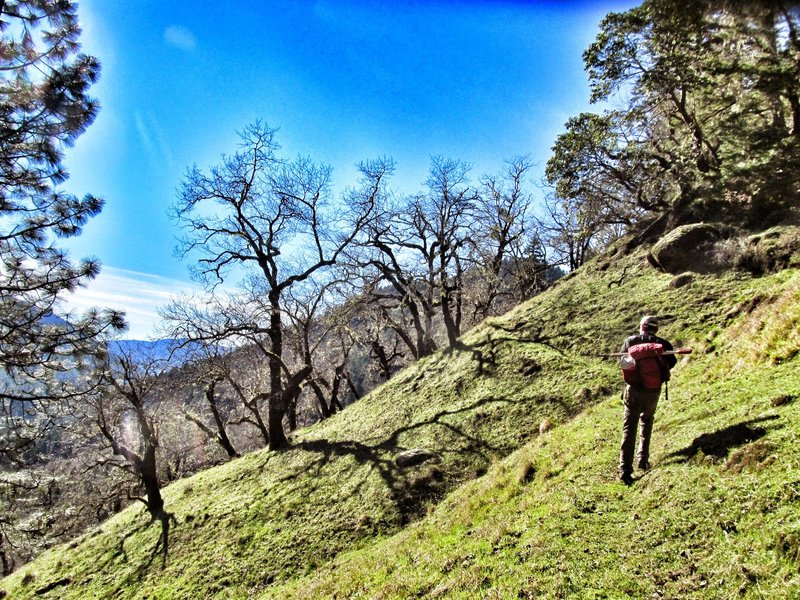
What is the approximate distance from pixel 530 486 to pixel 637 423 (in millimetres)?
2322

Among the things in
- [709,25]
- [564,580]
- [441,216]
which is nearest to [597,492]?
[564,580]

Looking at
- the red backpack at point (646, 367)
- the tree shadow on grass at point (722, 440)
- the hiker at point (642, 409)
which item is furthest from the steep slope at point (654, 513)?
the red backpack at point (646, 367)

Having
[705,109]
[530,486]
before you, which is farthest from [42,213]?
[705,109]

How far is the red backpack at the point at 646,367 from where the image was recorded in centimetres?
577

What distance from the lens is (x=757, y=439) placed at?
4.89m

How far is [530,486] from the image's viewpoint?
23.6 ft

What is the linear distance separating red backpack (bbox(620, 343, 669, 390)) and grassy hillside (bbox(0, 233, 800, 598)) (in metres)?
1.01

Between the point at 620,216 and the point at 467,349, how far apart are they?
11181mm

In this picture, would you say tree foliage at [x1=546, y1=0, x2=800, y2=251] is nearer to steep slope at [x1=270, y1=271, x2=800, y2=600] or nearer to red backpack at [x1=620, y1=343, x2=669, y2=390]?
steep slope at [x1=270, y1=271, x2=800, y2=600]

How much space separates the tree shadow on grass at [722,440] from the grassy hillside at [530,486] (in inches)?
1.2

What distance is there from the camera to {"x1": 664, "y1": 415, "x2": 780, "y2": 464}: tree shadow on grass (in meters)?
5.02

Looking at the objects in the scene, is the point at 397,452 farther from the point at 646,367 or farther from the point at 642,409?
the point at 646,367

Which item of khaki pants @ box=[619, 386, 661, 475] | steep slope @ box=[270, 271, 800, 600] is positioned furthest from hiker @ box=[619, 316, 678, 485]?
steep slope @ box=[270, 271, 800, 600]

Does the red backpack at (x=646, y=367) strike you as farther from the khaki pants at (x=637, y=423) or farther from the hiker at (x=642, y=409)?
the khaki pants at (x=637, y=423)
